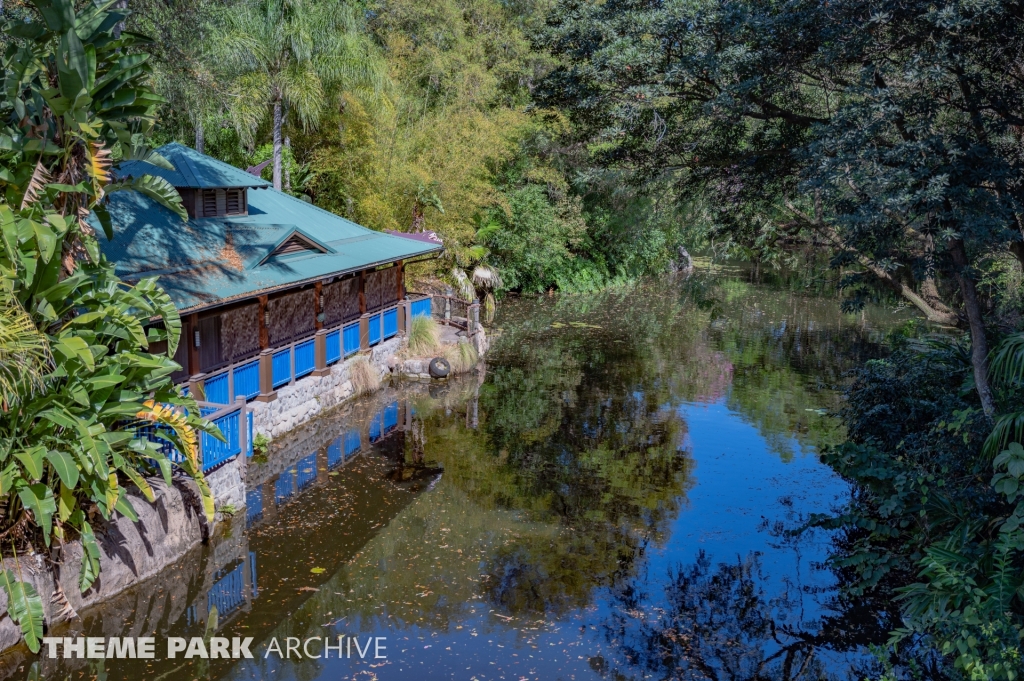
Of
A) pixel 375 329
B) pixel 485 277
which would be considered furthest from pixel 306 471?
pixel 485 277

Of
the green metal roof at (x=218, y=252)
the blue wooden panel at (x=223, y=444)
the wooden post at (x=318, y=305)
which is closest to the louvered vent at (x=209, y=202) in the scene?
the green metal roof at (x=218, y=252)

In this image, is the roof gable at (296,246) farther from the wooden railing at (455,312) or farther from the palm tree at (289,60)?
the palm tree at (289,60)

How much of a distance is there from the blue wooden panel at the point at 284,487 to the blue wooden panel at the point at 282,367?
8.65 feet

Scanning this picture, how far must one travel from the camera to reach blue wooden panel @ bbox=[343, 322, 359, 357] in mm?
22156

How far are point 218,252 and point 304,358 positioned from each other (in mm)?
3212

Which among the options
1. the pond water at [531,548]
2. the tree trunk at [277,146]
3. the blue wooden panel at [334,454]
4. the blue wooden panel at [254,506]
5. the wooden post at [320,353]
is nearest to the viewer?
the pond water at [531,548]

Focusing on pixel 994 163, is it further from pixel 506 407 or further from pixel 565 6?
pixel 506 407

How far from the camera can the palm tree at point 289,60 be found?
92.5 ft

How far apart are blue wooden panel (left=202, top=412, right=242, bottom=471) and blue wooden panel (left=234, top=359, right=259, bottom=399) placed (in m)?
2.64

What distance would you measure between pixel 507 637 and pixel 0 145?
8451mm

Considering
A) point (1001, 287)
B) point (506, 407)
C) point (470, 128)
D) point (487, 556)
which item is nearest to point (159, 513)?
point (487, 556)

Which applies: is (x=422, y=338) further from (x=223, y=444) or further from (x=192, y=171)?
(x=223, y=444)

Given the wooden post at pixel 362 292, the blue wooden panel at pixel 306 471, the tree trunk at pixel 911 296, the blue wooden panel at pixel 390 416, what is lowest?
the blue wooden panel at pixel 390 416

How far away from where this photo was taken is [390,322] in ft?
81.9
